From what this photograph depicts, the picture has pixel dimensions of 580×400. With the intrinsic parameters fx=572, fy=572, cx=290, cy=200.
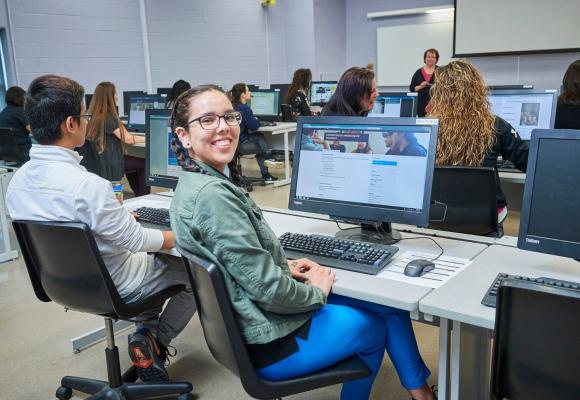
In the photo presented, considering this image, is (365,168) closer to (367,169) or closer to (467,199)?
(367,169)

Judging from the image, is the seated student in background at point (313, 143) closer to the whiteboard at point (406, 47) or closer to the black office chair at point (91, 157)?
the black office chair at point (91, 157)

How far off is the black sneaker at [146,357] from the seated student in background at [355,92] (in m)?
1.71

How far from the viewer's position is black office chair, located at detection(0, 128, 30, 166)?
5.07 m

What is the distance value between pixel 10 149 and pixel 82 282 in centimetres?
376

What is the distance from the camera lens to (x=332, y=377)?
1.52 meters

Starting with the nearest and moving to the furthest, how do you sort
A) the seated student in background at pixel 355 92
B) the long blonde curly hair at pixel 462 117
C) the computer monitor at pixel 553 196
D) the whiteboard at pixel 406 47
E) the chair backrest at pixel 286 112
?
the computer monitor at pixel 553 196 < the long blonde curly hair at pixel 462 117 < the seated student in background at pixel 355 92 < the chair backrest at pixel 286 112 < the whiteboard at pixel 406 47

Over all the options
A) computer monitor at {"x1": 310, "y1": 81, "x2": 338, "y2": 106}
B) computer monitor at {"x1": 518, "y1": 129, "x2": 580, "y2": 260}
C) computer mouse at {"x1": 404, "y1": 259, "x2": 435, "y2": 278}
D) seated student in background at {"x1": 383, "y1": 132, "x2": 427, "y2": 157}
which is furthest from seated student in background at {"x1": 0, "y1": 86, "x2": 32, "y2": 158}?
computer monitor at {"x1": 518, "y1": 129, "x2": 580, "y2": 260}

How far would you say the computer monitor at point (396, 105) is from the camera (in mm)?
4641

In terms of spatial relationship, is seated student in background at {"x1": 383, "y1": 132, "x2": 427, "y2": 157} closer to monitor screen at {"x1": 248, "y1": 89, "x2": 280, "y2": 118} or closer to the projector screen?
monitor screen at {"x1": 248, "y1": 89, "x2": 280, "y2": 118}

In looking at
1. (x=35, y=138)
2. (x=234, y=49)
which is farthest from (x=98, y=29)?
(x=35, y=138)

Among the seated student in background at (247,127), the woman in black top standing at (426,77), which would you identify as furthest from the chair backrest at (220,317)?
the woman in black top standing at (426,77)

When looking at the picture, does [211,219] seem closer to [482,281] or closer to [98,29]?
[482,281]

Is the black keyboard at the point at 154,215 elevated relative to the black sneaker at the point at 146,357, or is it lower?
elevated

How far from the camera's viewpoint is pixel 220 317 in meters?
1.42
